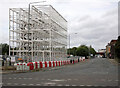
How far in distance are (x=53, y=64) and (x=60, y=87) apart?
76.3 feet

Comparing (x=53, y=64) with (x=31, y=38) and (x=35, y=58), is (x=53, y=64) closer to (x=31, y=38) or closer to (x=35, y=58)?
(x=35, y=58)

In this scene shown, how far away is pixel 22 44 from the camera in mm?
44906

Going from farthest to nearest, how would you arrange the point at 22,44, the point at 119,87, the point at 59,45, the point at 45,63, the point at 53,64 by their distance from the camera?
the point at 59,45 < the point at 22,44 < the point at 53,64 < the point at 45,63 < the point at 119,87

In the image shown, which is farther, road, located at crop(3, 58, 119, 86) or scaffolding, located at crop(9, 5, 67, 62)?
scaffolding, located at crop(9, 5, 67, 62)

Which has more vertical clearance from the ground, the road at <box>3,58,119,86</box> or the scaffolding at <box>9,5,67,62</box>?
the scaffolding at <box>9,5,67,62</box>

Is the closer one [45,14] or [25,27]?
[45,14]

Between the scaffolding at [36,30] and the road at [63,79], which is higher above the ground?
the scaffolding at [36,30]

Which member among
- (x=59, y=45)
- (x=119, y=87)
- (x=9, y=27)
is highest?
(x=9, y=27)

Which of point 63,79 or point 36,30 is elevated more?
point 36,30

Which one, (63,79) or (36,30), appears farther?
(36,30)

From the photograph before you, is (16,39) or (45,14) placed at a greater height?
(45,14)

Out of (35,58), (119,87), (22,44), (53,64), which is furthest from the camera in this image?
(22,44)

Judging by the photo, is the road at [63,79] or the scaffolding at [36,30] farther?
the scaffolding at [36,30]

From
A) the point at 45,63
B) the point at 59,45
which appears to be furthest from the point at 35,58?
the point at 59,45
